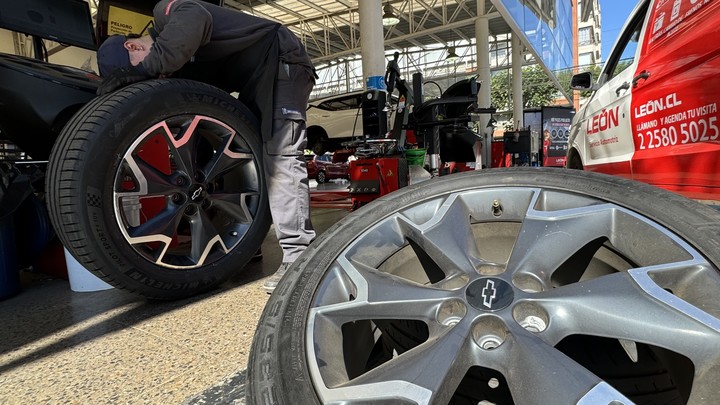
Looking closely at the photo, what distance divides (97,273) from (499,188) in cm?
172

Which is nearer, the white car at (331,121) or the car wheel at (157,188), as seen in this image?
the car wheel at (157,188)

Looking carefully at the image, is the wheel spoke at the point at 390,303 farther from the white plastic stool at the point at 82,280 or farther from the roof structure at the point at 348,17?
the roof structure at the point at 348,17

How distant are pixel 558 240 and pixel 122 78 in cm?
202

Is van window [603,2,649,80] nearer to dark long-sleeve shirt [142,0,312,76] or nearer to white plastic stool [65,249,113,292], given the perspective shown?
dark long-sleeve shirt [142,0,312,76]

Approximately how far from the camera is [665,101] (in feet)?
7.85

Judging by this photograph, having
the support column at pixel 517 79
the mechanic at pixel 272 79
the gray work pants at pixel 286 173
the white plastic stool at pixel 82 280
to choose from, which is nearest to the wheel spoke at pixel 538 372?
the mechanic at pixel 272 79

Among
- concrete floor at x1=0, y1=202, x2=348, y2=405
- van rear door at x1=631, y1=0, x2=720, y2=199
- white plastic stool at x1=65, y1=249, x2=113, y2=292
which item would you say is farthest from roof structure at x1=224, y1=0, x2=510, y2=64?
concrete floor at x1=0, y1=202, x2=348, y2=405

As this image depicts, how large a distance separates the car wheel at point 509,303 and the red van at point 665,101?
4.26 ft

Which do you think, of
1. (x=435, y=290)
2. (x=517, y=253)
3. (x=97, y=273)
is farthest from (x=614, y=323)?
(x=97, y=273)

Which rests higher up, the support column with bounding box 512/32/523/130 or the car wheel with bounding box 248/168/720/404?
the support column with bounding box 512/32/523/130

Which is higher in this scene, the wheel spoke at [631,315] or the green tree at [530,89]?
the green tree at [530,89]

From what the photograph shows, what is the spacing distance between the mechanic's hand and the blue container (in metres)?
1.04

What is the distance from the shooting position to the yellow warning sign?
3117mm

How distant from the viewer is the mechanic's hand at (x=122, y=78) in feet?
6.52
